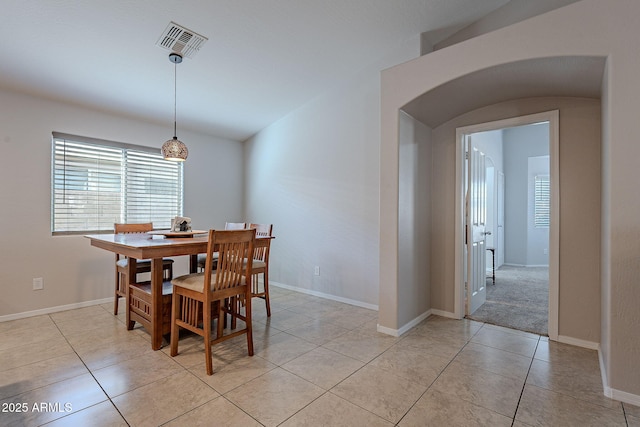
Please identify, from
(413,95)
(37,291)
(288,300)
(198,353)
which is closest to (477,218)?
(413,95)

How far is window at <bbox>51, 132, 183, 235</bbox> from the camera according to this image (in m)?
3.49

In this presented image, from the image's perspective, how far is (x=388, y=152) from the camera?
2.86 m

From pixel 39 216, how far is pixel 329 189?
10.6 feet

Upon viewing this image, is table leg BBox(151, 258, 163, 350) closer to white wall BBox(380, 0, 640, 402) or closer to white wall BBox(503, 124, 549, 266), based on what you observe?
white wall BBox(380, 0, 640, 402)

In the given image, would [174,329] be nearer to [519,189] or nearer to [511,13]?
[511,13]

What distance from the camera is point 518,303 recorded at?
3.83 m

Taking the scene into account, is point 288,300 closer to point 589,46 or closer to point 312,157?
point 312,157

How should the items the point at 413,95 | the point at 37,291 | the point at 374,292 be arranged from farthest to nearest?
1. the point at 374,292
2. the point at 37,291
3. the point at 413,95

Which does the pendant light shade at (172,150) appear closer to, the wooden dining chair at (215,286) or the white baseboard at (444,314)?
the wooden dining chair at (215,286)

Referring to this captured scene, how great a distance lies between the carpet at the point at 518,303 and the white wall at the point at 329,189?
4.27 ft

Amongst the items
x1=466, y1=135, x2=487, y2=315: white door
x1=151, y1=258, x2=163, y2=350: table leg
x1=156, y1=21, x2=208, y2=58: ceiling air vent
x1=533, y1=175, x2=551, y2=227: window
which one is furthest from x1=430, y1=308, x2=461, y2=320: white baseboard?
x1=533, y1=175, x2=551, y2=227: window

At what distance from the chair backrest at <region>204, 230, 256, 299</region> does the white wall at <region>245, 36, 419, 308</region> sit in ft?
5.45

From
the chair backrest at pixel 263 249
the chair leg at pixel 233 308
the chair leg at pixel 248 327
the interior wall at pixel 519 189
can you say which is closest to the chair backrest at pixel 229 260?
the chair leg at pixel 248 327

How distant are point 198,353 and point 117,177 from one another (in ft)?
8.94
